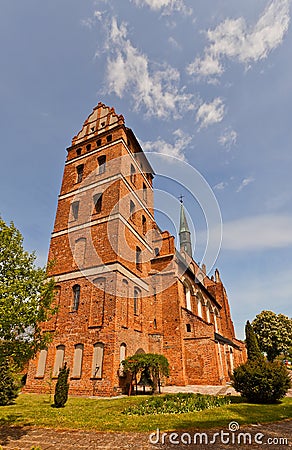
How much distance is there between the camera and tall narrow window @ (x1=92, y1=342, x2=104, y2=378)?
582 inches

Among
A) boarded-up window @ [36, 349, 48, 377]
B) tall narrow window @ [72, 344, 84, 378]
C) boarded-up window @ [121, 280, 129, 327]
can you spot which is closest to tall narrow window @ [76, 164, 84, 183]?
boarded-up window @ [121, 280, 129, 327]

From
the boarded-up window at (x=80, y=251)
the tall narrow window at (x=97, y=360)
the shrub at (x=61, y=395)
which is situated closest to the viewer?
the shrub at (x=61, y=395)

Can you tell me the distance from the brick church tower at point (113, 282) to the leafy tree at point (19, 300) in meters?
6.77

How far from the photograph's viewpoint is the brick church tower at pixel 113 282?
15875 mm

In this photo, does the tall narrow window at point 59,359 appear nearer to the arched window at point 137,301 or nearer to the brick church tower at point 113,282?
the brick church tower at point 113,282

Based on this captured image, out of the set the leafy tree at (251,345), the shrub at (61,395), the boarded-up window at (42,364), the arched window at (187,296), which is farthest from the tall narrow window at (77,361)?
the leafy tree at (251,345)

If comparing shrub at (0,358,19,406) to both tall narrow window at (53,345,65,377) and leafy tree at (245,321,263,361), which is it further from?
leafy tree at (245,321,263,361)

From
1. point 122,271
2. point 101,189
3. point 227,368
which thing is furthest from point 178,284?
point 101,189

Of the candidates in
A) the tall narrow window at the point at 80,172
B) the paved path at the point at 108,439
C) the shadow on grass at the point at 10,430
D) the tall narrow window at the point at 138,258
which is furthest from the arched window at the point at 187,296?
the shadow on grass at the point at 10,430

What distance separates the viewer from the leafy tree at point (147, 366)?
49.2 ft

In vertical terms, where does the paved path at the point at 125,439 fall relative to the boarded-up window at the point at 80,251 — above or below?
below

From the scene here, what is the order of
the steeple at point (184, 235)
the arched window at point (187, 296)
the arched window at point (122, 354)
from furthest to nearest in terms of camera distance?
the steeple at point (184, 235) < the arched window at point (187, 296) < the arched window at point (122, 354)

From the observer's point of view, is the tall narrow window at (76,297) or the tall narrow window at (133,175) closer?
the tall narrow window at (76,297)

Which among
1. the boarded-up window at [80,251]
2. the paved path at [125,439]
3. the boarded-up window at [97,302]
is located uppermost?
the boarded-up window at [80,251]
